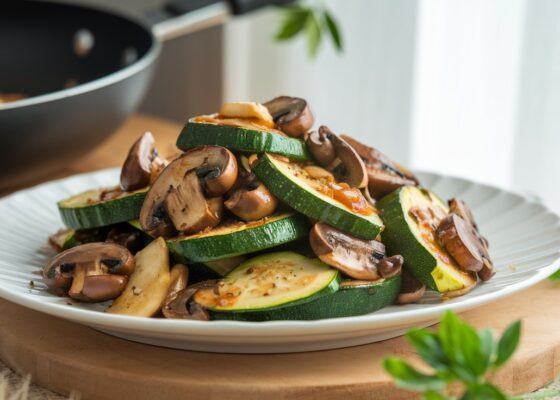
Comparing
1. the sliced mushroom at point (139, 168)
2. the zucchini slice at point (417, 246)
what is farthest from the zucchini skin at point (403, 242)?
the sliced mushroom at point (139, 168)

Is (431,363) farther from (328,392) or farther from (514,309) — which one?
(514,309)

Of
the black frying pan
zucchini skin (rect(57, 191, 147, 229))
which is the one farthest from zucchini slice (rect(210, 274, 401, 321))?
the black frying pan

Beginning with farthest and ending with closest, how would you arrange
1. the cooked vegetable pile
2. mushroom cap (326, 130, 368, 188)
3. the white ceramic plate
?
mushroom cap (326, 130, 368, 188) → the cooked vegetable pile → the white ceramic plate

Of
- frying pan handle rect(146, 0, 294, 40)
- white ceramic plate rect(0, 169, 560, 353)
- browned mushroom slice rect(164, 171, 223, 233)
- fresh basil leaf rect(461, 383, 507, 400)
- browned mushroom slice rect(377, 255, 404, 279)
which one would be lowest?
white ceramic plate rect(0, 169, 560, 353)

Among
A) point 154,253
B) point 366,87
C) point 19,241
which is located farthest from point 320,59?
point 154,253

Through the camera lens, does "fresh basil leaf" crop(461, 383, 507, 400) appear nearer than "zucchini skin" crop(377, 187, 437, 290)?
Yes

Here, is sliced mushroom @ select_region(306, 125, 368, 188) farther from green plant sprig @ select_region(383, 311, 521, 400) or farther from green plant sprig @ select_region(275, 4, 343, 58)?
green plant sprig @ select_region(275, 4, 343, 58)
